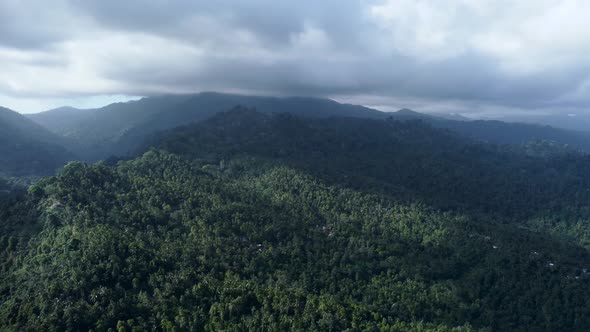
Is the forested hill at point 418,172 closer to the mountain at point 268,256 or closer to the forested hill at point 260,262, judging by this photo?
the mountain at point 268,256

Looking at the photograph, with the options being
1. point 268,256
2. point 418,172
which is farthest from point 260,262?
point 418,172

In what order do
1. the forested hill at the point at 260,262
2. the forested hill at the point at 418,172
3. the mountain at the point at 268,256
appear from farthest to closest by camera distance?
the forested hill at the point at 418,172, the mountain at the point at 268,256, the forested hill at the point at 260,262

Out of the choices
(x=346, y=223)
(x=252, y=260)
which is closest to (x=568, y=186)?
(x=346, y=223)

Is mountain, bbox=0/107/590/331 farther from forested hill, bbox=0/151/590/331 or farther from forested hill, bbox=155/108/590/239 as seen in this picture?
forested hill, bbox=155/108/590/239

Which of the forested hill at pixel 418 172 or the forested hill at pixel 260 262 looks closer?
the forested hill at pixel 260 262

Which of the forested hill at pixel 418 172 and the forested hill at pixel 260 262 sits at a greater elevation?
the forested hill at pixel 418 172

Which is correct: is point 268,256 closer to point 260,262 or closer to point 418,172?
point 260,262

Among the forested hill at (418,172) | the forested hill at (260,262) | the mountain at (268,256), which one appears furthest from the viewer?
the forested hill at (418,172)

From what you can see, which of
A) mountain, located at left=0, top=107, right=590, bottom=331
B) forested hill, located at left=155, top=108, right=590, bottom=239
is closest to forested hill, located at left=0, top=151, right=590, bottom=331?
mountain, located at left=0, top=107, right=590, bottom=331

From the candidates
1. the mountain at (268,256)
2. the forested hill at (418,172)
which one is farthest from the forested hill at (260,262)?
the forested hill at (418,172)
